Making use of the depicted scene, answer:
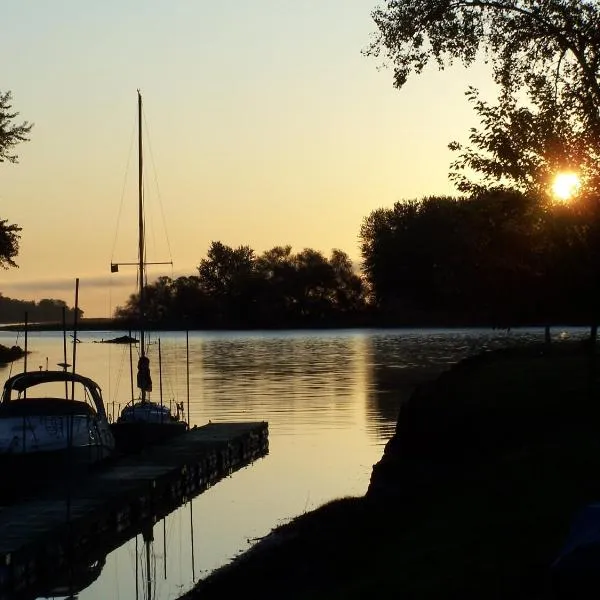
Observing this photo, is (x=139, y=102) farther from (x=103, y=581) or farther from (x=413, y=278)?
(x=413, y=278)

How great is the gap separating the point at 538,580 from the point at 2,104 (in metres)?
82.1

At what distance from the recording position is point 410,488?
88.6ft

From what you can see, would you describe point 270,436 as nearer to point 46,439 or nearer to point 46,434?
point 46,434

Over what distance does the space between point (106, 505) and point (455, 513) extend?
42.1 ft

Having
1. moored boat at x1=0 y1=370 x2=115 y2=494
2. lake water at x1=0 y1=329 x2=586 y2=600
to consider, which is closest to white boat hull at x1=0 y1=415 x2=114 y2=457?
moored boat at x1=0 y1=370 x2=115 y2=494

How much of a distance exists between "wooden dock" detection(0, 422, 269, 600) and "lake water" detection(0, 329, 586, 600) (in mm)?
569

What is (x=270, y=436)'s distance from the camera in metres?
55.1

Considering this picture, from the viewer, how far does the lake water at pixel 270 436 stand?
29891 millimetres

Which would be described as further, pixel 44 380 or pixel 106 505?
pixel 44 380

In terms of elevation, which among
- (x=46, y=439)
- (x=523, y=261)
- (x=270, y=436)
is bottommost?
(x=270, y=436)

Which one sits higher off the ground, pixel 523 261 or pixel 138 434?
pixel 523 261

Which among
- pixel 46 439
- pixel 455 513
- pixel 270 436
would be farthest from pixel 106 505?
pixel 270 436

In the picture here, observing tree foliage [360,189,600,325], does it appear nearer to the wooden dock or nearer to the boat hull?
the wooden dock

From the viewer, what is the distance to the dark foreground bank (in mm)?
16875
